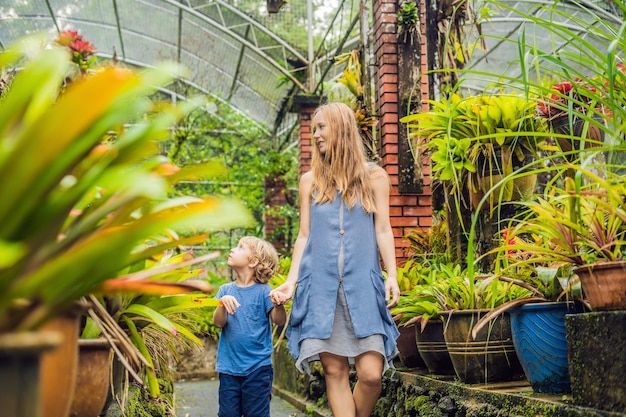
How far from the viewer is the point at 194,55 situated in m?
14.4

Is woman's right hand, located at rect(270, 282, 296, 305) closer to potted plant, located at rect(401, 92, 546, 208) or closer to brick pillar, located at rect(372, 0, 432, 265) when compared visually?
potted plant, located at rect(401, 92, 546, 208)

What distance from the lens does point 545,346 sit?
2773mm

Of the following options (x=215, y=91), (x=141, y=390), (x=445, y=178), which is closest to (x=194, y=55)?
(x=215, y=91)

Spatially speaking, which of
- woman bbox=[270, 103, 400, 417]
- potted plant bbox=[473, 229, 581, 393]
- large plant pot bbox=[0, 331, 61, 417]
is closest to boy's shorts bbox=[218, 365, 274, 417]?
woman bbox=[270, 103, 400, 417]

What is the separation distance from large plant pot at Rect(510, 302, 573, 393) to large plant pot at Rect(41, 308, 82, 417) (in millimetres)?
2027

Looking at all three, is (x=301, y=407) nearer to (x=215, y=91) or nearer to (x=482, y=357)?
(x=482, y=357)

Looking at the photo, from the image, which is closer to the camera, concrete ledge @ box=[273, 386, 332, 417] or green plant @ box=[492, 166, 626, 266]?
green plant @ box=[492, 166, 626, 266]

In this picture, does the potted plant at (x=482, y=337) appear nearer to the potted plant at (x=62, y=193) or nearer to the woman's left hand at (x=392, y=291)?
the woman's left hand at (x=392, y=291)

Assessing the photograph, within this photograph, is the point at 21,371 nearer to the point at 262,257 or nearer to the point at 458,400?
the point at 458,400

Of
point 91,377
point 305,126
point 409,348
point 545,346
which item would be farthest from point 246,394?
point 305,126

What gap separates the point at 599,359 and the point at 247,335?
1970 mm

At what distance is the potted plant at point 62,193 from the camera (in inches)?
38.0

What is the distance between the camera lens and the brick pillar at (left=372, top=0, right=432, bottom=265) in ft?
19.6

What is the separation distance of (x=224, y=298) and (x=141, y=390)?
578 millimetres
